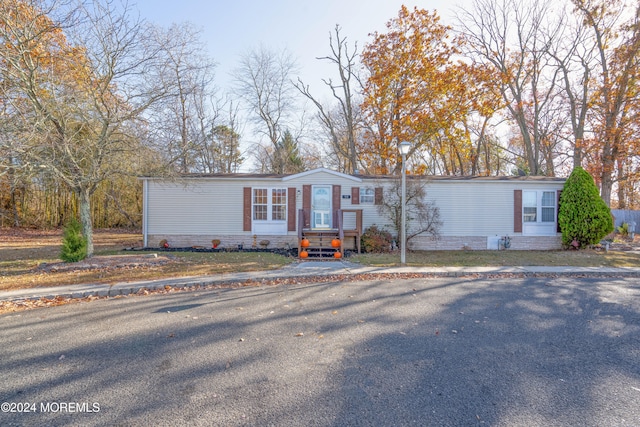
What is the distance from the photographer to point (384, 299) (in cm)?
593

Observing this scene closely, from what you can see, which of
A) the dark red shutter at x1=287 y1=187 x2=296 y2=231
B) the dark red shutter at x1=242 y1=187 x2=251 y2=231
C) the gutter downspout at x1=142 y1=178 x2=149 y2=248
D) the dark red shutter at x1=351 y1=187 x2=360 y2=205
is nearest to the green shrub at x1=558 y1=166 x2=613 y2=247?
the dark red shutter at x1=351 y1=187 x2=360 y2=205

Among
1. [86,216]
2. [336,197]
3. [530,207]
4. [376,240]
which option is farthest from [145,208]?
[530,207]

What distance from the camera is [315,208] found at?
42.5 ft

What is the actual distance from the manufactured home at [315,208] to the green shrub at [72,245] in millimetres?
3761

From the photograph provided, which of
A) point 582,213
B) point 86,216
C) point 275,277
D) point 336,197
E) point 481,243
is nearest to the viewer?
point 275,277

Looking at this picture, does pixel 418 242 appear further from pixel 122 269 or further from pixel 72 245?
pixel 72 245

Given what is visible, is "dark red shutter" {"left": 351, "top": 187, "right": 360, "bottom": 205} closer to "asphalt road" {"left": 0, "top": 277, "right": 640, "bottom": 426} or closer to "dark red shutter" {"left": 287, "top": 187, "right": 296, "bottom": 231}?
"dark red shutter" {"left": 287, "top": 187, "right": 296, "bottom": 231}

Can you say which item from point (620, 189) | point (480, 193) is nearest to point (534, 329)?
point (480, 193)

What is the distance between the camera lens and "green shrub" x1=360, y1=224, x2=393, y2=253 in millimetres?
12039

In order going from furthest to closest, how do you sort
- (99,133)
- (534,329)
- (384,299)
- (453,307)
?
(99,133) < (384,299) < (453,307) < (534,329)

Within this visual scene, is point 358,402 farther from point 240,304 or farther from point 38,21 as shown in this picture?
point 38,21

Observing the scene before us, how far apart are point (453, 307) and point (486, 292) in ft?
4.95

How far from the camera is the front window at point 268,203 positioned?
1307 centimetres

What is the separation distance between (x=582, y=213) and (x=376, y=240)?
7765 mm
